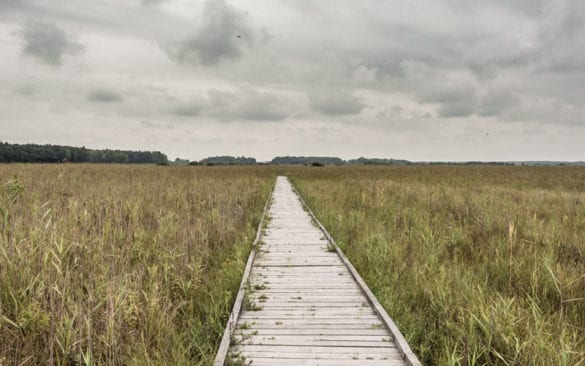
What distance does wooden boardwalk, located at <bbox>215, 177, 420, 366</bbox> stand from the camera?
9.93ft

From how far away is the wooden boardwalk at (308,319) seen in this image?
9.93 feet

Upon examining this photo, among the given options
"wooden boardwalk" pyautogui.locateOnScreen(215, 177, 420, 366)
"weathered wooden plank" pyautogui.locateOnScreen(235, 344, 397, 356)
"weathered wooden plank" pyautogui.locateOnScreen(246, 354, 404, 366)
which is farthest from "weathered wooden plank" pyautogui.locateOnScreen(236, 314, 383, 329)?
"weathered wooden plank" pyautogui.locateOnScreen(246, 354, 404, 366)

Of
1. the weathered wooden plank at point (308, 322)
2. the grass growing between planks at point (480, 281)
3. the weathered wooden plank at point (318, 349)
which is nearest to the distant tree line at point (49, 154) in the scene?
the grass growing between planks at point (480, 281)

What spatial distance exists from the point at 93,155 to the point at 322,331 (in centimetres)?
11636

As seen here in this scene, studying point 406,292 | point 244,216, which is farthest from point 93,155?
point 406,292

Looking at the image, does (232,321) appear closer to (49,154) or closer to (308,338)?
(308,338)

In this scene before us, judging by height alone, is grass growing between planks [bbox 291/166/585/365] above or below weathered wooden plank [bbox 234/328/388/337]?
above

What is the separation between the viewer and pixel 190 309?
403cm

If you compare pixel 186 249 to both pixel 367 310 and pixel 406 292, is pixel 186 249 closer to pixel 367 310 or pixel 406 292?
pixel 367 310

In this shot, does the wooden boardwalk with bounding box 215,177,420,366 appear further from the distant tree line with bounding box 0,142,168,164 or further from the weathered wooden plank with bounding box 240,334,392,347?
the distant tree line with bounding box 0,142,168,164

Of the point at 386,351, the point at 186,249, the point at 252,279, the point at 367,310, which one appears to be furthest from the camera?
the point at 186,249

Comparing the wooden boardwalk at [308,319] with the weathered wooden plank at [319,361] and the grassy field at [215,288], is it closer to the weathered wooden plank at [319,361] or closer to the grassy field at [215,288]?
the weathered wooden plank at [319,361]

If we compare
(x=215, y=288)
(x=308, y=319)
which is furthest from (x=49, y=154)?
(x=308, y=319)

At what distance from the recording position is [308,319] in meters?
3.75
